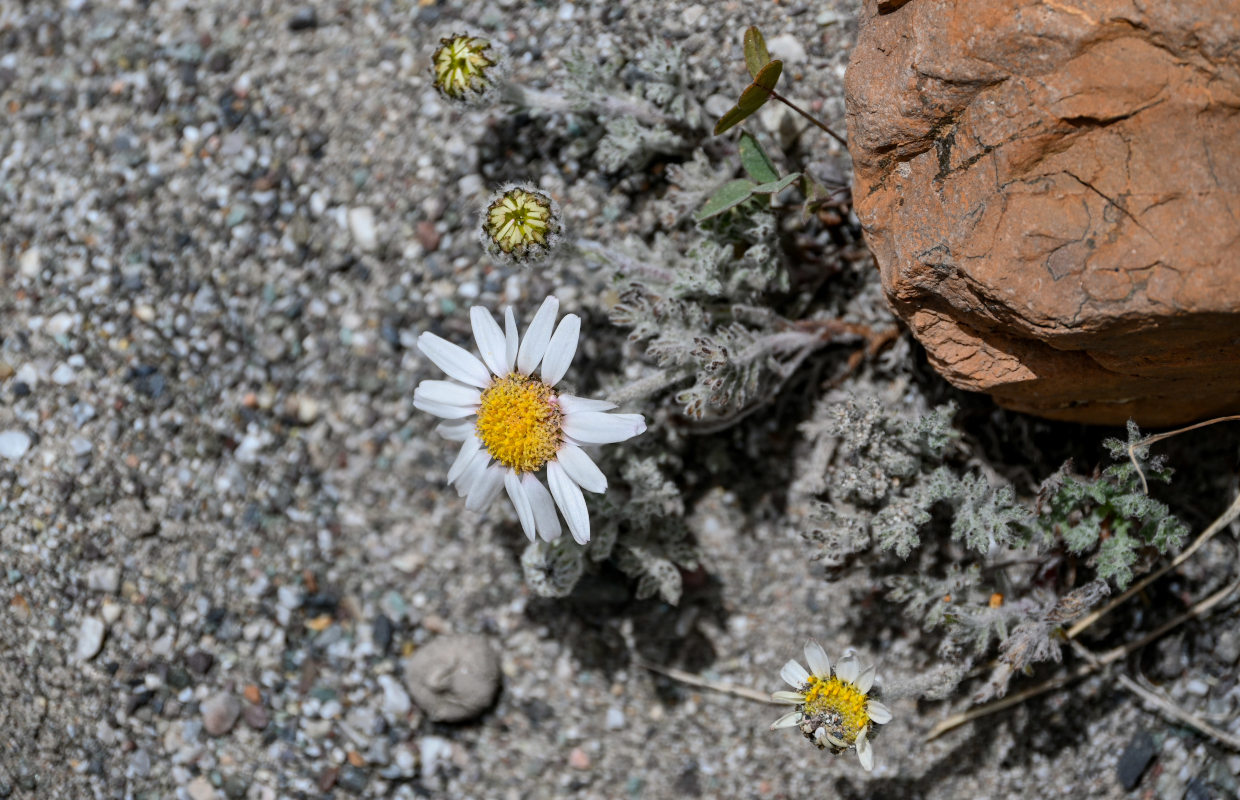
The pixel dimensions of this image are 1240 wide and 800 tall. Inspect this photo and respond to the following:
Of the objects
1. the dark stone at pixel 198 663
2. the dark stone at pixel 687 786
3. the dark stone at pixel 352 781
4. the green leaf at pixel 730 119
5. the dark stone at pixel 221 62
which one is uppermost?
the green leaf at pixel 730 119

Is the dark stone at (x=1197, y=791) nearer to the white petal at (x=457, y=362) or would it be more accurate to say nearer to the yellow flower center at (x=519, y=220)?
the white petal at (x=457, y=362)

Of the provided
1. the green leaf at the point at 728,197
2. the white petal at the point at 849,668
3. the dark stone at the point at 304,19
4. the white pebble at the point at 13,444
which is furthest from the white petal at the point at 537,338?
the white pebble at the point at 13,444

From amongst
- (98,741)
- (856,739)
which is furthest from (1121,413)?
(98,741)

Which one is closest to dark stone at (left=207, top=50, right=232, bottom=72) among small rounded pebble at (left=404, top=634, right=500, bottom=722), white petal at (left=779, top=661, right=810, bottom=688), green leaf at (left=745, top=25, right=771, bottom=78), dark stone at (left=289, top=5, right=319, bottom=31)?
dark stone at (left=289, top=5, right=319, bottom=31)

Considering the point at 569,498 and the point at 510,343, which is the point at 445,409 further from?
the point at 569,498

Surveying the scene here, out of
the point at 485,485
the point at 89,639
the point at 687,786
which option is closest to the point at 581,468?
the point at 485,485
